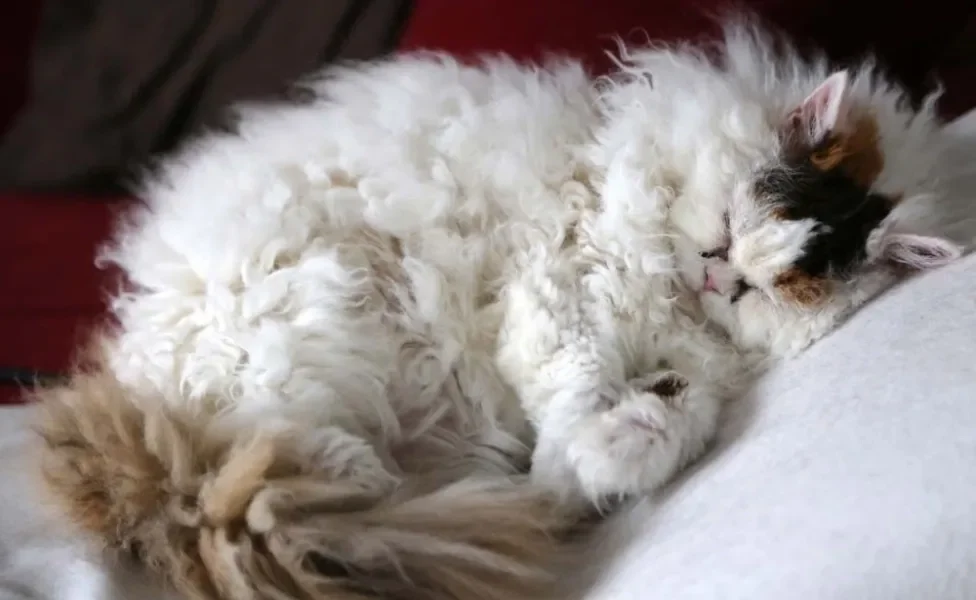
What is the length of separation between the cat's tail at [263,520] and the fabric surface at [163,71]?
2.84 ft

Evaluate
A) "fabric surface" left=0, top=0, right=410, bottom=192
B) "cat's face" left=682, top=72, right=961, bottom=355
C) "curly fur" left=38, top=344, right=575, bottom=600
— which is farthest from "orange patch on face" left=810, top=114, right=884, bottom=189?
"fabric surface" left=0, top=0, right=410, bottom=192

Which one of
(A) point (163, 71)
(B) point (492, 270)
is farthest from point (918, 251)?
(A) point (163, 71)

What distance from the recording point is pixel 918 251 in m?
1.03

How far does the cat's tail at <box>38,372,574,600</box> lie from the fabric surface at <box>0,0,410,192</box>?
865 millimetres

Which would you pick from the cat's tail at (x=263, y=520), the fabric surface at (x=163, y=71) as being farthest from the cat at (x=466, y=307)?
the fabric surface at (x=163, y=71)

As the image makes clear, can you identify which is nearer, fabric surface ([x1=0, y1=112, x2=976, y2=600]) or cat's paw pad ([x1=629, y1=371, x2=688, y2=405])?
fabric surface ([x1=0, y1=112, x2=976, y2=600])

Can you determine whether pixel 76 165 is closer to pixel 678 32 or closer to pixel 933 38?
pixel 678 32

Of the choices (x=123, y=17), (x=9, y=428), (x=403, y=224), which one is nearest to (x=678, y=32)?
(x=403, y=224)

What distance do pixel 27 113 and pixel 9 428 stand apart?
0.85 m

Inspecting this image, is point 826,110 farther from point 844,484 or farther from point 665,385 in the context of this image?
point 844,484

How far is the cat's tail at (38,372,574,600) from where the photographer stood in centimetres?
85

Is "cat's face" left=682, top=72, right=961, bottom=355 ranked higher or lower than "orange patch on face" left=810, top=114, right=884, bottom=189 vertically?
lower

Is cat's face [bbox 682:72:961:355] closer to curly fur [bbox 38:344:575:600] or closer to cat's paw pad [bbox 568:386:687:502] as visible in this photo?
cat's paw pad [bbox 568:386:687:502]

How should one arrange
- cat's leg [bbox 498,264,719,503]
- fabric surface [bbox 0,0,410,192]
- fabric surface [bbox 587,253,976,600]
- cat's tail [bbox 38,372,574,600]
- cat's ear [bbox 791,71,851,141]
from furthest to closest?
1. fabric surface [bbox 0,0,410,192]
2. cat's ear [bbox 791,71,851,141]
3. cat's leg [bbox 498,264,719,503]
4. cat's tail [bbox 38,372,574,600]
5. fabric surface [bbox 587,253,976,600]
